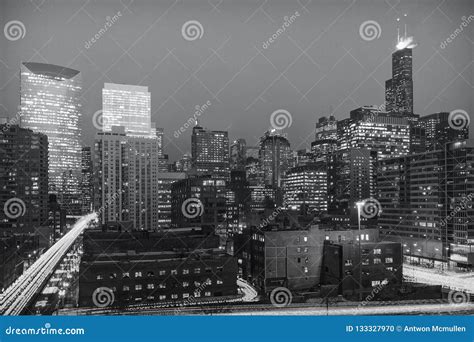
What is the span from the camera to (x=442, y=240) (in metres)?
18.1

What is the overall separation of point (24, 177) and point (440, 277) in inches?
653

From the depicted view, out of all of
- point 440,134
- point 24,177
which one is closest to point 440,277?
point 440,134

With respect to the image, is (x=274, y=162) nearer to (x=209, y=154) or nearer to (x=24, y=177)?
(x=209, y=154)

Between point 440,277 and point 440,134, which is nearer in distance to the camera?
point 440,277

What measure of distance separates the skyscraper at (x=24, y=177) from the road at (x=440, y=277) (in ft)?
43.0

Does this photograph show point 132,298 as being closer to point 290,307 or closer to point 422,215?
point 290,307

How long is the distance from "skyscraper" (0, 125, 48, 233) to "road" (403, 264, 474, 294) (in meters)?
13.1

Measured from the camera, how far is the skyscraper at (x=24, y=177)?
51.2ft

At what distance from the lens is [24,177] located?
60.2ft

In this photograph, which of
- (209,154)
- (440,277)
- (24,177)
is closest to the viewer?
(440,277)

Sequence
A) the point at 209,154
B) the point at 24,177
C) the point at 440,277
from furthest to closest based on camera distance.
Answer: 1. the point at 209,154
2. the point at 24,177
3. the point at 440,277

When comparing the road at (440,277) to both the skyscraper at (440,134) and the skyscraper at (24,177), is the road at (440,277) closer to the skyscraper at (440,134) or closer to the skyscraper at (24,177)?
the skyscraper at (440,134)

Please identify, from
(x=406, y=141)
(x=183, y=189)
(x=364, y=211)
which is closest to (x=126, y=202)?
(x=183, y=189)

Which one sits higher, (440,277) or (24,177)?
(24,177)
